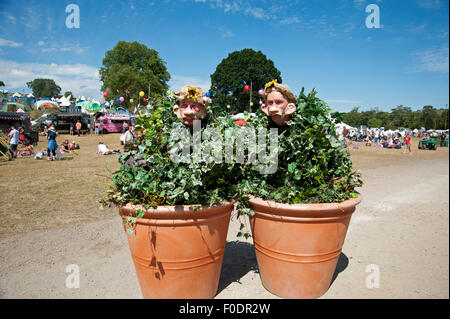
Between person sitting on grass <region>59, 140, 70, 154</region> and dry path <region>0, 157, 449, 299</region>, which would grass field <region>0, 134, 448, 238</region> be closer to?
dry path <region>0, 157, 449, 299</region>

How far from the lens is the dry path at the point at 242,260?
240cm

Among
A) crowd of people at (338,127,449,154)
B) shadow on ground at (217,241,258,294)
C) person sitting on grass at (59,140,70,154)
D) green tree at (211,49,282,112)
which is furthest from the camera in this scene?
green tree at (211,49,282,112)

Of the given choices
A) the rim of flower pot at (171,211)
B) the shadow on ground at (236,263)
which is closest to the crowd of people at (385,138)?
the shadow on ground at (236,263)

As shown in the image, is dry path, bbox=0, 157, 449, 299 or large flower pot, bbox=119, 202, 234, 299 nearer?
large flower pot, bbox=119, 202, 234, 299

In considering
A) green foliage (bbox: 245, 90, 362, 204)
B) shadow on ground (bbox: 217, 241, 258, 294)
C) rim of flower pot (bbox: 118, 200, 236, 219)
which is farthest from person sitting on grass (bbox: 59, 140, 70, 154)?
green foliage (bbox: 245, 90, 362, 204)

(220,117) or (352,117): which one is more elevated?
(352,117)

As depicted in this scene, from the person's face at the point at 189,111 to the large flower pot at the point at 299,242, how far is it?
3.02 ft

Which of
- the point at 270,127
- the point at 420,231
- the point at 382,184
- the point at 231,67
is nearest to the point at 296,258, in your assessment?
the point at 270,127

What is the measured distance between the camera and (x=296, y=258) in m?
2.32

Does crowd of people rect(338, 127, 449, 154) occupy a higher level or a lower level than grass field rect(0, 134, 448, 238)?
higher

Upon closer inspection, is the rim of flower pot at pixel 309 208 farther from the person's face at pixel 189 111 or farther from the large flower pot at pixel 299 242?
the person's face at pixel 189 111

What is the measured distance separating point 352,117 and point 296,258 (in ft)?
223

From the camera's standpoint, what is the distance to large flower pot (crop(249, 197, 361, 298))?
7.26ft
